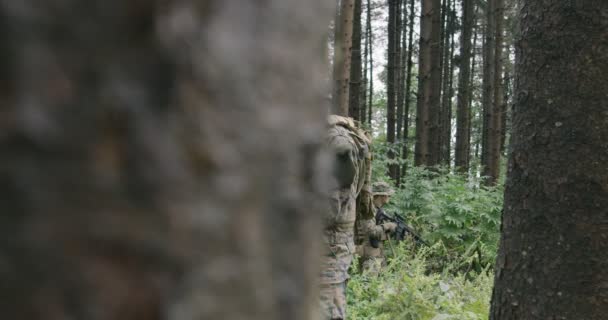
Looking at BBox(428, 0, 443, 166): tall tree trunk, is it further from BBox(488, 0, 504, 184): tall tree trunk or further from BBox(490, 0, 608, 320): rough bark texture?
BBox(490, 0, 608, 320): rough bark texture

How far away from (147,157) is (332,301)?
126 inches

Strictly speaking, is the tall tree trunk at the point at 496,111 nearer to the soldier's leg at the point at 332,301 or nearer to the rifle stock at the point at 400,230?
the rifle stock at the point at 400,230

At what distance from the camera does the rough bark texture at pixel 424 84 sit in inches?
514

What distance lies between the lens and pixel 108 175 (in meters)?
0.32

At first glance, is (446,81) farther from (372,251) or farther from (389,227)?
(372,251)

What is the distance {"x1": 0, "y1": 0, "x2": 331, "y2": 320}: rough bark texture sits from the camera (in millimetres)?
302

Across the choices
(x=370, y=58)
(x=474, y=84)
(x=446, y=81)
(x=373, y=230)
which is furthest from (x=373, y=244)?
(x=370, y=58)

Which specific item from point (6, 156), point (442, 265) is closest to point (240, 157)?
point (6, 156)

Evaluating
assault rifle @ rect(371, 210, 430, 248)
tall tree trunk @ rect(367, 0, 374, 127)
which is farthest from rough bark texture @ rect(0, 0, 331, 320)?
tall tree trunk @ rect(367, 0, 374, 127)

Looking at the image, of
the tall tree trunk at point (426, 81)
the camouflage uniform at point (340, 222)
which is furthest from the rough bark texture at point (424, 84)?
the camouflage uniform at point (340, 222)

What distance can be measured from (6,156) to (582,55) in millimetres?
2580

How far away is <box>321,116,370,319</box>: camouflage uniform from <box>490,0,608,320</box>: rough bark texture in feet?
3.38

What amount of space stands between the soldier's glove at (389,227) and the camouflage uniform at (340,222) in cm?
310

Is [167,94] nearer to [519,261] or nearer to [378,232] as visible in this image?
[519,261]
